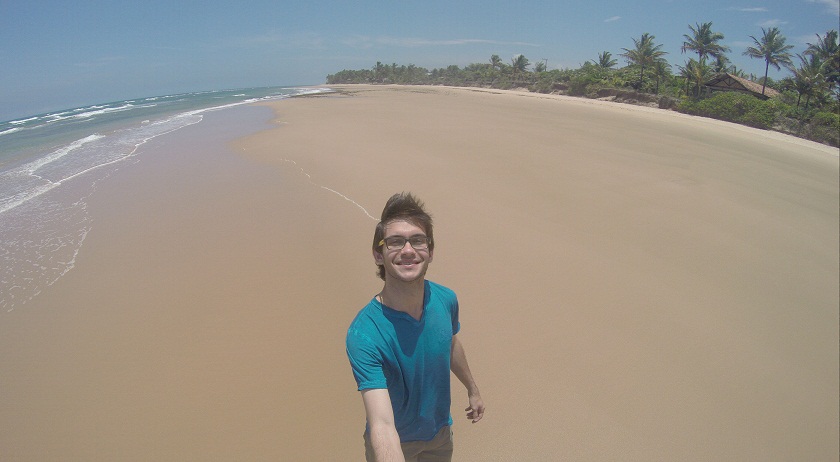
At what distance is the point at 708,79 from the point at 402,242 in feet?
117

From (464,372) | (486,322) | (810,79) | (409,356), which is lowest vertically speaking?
(486,322)

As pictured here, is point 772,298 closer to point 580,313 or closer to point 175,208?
point 580,313

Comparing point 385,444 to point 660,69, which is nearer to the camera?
point 385,444

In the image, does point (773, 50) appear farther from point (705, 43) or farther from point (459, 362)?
point (459, 362)

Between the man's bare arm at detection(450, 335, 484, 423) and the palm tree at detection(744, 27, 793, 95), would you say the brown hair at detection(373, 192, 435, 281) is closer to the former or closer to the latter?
the man's bare arm at detection(450, 335, 484, 423)

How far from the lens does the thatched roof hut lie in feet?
84.1

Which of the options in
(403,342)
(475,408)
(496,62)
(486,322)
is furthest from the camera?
(496,62)

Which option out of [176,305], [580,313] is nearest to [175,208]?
[176,305]

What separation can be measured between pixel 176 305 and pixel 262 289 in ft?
2.94

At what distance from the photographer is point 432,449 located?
1839 mm

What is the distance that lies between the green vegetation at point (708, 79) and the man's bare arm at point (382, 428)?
17.4 m

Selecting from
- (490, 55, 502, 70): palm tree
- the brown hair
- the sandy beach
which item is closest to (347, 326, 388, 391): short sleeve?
the brown hair

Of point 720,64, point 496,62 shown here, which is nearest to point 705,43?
point 720,64

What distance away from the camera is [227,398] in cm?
304
